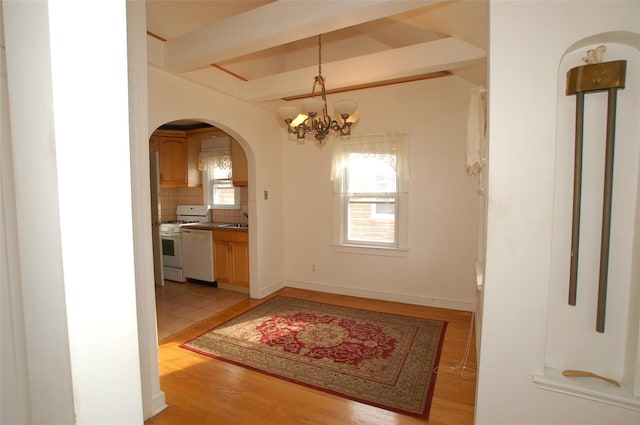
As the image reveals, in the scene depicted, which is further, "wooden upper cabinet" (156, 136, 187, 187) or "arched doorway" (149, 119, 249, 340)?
"wooden upper cabinet" (156, 136, 187, 187)

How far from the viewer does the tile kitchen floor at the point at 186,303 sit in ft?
11.2

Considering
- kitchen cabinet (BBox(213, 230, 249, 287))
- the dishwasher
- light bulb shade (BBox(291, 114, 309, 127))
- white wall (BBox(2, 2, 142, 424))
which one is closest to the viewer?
white wall (BBox(2, 2, 142, 424))

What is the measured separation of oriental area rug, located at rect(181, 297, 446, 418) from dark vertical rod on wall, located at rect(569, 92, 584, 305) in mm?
1238

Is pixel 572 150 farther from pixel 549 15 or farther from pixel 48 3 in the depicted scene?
pixel 48 3

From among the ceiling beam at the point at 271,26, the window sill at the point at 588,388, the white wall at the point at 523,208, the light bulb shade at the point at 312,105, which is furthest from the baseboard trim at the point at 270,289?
the window sill at the point at 588,388

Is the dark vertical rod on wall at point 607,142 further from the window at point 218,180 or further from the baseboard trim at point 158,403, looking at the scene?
the window at point 218,180

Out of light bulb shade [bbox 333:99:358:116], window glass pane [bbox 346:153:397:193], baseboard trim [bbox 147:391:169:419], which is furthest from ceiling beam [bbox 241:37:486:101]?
baseboard trim [bbox 147:391:169:419]

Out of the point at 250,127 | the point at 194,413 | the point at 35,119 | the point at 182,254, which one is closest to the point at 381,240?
the point at 250,127

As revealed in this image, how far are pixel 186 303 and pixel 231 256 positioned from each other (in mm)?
862

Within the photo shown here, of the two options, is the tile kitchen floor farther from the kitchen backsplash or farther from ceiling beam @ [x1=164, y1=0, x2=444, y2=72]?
ceiling beam @ [x1=164, y1=0, x2=444, y2=72]

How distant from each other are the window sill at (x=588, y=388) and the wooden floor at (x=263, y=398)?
2.31 feet

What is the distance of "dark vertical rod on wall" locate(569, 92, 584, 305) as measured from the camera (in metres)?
1.37

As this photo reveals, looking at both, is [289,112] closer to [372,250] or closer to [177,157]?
[372,250]

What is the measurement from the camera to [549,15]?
1.37 meters
